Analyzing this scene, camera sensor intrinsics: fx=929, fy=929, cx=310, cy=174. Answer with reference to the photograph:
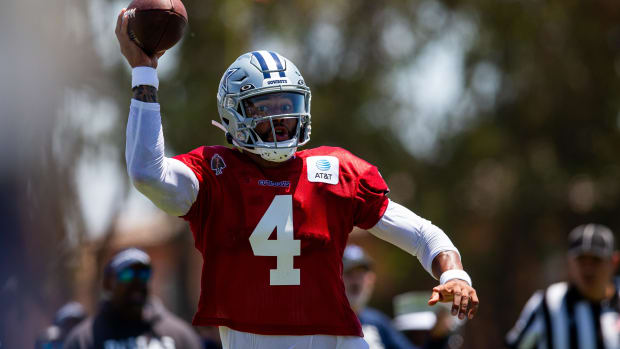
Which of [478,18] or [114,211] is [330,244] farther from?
[478,18]

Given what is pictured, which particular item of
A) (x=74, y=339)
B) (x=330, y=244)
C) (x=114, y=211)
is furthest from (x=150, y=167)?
(x=114, y=211)

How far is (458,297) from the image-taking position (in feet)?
11.0

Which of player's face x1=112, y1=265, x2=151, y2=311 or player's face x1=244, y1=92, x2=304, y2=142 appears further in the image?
player's face x1=112, y1=265, x2=151, y2=311

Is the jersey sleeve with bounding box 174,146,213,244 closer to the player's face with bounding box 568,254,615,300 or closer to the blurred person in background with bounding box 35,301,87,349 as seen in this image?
the player's face with bounding box 568,254,615,300

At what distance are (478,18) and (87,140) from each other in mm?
8560

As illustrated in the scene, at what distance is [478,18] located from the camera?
680 inches

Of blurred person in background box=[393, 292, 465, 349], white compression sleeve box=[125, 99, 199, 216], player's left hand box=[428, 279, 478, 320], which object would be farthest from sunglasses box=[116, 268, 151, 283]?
player's left hand box=[428, 279, 478, 320]

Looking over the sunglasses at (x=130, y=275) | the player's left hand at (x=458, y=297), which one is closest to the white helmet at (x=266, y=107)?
the player's left hand at (x=458, y=297)

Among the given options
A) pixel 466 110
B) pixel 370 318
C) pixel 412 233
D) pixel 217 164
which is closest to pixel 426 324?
pixel 370 318

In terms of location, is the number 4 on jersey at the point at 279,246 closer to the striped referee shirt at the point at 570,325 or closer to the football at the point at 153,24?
the football at the point at 153,24

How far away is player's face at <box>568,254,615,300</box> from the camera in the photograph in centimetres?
662

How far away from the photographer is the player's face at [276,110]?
3.60 meters

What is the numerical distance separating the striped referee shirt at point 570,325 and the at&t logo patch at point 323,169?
3.56 meters

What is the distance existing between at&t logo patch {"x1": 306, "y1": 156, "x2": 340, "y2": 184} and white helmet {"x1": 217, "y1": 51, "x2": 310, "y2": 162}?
97 millimetres
